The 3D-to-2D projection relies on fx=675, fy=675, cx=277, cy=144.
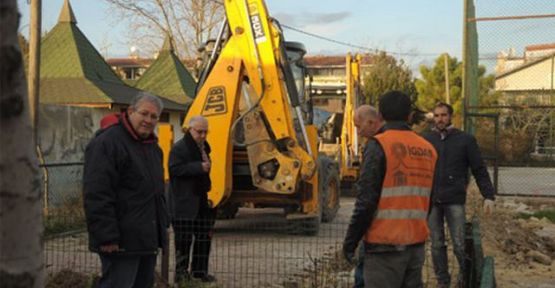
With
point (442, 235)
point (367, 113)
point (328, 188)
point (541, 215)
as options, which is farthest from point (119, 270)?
point (541, 215)

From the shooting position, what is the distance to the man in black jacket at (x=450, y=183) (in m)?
6.54

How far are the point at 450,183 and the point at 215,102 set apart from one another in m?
4.54

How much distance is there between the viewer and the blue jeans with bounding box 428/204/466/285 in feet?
21.2

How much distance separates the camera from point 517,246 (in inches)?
380

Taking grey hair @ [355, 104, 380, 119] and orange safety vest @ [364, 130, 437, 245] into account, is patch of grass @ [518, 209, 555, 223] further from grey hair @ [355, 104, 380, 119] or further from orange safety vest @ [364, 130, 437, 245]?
orange safety vest @ [364, 130, 437, 245]

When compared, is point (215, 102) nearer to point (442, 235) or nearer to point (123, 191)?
point (442, 235)

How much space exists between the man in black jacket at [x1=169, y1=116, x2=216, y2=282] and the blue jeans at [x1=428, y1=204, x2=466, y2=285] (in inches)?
90.4

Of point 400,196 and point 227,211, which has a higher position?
point 400,196

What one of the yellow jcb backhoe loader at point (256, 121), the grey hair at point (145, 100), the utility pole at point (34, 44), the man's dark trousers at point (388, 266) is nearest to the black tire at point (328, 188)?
the yellow jcb backhoe loader at point (256, 121)

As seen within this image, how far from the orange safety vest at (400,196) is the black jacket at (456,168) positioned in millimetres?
2430

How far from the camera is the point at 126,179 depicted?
4.55 m

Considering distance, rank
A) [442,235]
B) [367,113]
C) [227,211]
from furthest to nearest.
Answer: [227,211]
[442,235]
[367,113]

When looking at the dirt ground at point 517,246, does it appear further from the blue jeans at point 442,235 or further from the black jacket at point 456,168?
the black jacket at point 456,168

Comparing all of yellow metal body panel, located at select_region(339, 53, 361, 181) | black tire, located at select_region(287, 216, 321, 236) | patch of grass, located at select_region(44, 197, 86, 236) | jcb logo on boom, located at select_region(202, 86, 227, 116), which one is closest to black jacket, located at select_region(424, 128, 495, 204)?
black tire, located at select_region(287, 216, 321, 236)
